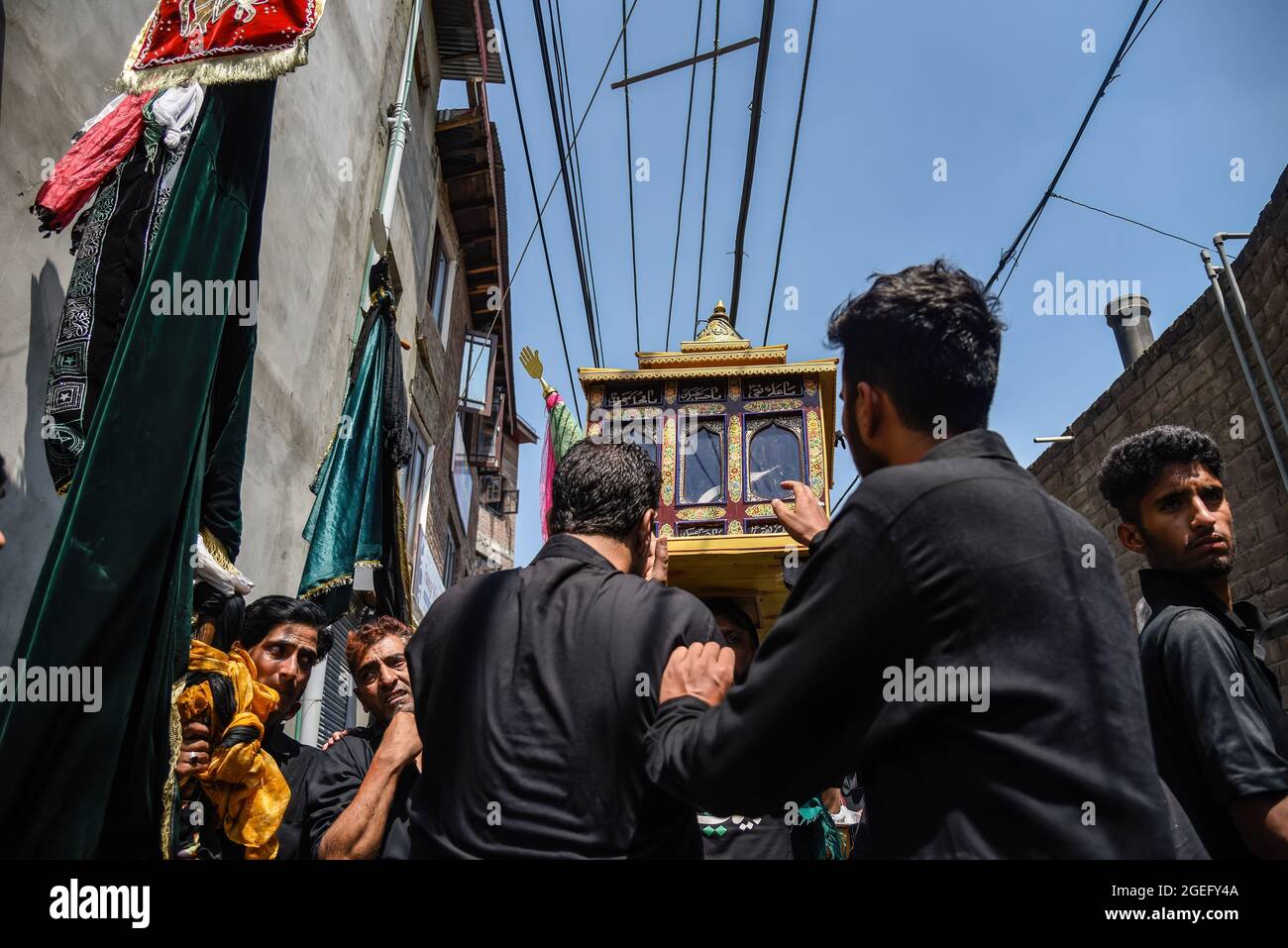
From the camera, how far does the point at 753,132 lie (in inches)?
235

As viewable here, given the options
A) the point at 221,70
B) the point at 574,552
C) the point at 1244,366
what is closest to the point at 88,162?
the point at 221,70

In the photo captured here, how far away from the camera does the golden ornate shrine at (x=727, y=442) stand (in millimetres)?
5523

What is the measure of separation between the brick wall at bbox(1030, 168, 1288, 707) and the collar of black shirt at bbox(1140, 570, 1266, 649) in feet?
14.7

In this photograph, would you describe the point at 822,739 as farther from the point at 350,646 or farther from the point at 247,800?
the point at 350,646

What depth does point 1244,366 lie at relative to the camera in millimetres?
7281

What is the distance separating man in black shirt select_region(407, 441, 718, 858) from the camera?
1.52m

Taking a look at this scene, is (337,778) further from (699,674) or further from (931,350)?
(931,350)

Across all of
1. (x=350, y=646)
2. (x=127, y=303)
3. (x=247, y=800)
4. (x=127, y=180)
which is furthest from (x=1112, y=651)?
(x=127, y=180)

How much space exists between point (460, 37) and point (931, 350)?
11.8 metres

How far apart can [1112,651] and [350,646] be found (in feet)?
10.0

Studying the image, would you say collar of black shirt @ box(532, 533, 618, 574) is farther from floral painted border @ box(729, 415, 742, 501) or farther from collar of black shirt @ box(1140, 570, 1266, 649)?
floral painted border @ box(729, 415, 742, 501)

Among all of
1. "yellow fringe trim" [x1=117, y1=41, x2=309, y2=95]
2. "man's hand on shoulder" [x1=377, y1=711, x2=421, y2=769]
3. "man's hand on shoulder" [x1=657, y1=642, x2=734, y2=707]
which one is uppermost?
"yellow fringe trim" [x1=117, y1=41, x2=309, y2=95]

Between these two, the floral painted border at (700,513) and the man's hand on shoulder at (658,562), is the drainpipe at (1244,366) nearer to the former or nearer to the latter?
the floral painted border at (700,513)

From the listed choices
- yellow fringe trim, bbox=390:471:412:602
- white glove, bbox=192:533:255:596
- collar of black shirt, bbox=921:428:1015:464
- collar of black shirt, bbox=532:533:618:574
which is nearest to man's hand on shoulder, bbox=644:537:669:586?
collar of black shirt, bbox=532:533:618:574
